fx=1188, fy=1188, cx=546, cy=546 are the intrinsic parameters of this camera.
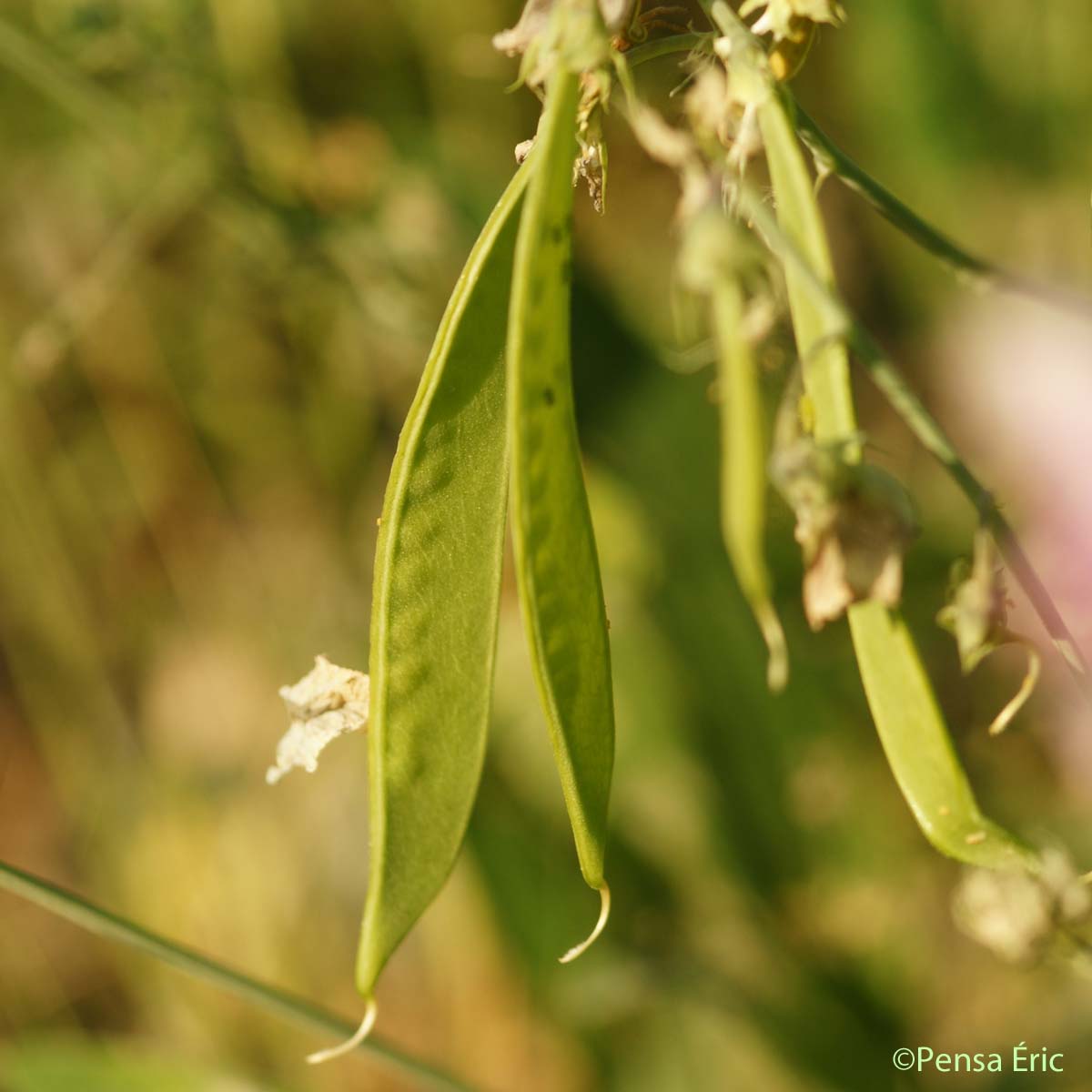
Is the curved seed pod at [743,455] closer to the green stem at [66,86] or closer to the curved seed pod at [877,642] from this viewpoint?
the curved seed pod at [877,642]

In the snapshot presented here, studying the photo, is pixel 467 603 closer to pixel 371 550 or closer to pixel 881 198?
pixel 881 198

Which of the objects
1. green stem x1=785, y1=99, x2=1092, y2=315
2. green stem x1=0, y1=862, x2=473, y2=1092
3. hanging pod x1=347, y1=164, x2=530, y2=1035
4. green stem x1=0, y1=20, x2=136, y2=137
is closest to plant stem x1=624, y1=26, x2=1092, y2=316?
green stem x1=785, y1=99, x2=1092, y2=315

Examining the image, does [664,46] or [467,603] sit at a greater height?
[664,46]

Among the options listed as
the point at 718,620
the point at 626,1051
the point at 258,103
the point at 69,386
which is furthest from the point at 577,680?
the point at 69,386

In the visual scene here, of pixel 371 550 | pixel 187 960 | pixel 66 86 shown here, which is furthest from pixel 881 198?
pixel 371 550

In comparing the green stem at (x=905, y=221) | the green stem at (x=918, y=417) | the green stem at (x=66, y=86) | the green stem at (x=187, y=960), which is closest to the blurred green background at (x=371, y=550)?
the green stem at (x=66, y=86)

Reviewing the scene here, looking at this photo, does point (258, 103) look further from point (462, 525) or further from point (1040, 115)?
point (462, 525)

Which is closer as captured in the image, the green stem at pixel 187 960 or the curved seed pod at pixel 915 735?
the curved seed pod at pixel 915 735
